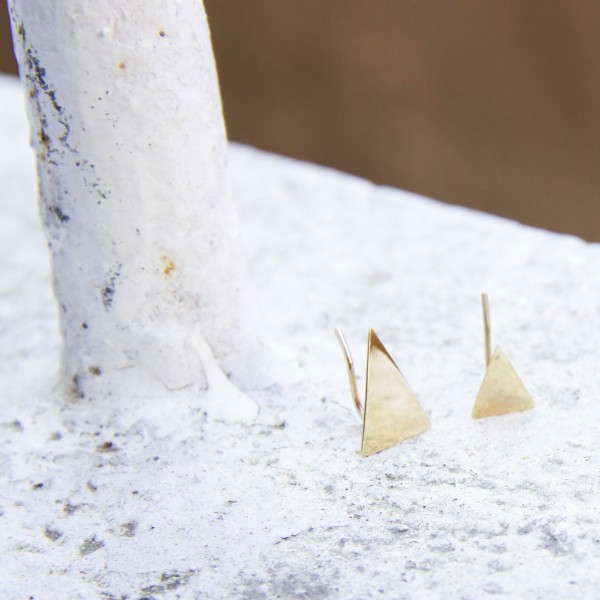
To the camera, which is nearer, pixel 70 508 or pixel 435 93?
pixel 70 508

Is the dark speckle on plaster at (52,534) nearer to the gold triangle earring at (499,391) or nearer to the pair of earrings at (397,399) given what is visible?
the pair of earrings at (397,399)

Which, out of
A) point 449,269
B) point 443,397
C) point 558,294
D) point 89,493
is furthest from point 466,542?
point 449,269

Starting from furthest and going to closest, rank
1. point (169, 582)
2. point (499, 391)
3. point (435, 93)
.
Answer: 1. point (435, 93)
2. point (499, 391)
3. point (169, 582)

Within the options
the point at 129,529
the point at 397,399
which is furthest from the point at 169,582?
the point at 397,399

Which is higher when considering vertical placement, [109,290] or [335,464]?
[109,290]

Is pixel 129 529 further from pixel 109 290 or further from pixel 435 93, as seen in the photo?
pixel 435 93

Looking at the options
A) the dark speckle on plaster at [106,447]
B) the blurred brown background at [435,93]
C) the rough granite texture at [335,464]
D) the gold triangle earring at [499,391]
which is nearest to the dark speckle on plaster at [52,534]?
the rough granite texture at [335,464]

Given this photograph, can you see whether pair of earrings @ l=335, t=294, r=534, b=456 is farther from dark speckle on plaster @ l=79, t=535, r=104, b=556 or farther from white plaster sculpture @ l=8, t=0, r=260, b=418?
dark speckle on plaster @ l=79, t=535, r=104, b=556
